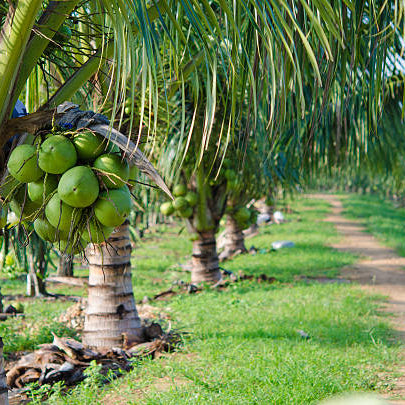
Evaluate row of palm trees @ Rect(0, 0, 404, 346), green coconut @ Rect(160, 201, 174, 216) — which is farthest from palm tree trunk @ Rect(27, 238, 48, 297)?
row of palm trees @ Rect(0, 0, 404, 346)

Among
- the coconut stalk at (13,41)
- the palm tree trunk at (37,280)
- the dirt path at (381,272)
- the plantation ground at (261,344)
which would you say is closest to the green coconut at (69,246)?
the coconut stalk at (13,41)

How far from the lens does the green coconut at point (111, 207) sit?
131 centimetres

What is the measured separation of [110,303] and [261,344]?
1334 millimetres

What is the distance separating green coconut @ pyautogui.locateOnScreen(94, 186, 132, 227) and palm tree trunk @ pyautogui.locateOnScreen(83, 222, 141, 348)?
2.69 meters

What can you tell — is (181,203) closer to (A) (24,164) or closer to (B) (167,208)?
(B) (167,208)

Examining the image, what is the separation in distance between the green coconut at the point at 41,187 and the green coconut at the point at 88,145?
0.35ft

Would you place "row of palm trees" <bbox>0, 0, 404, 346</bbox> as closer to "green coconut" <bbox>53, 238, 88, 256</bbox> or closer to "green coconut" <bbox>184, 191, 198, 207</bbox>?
"green coconut" <bbox>53, 238, 88, 256</bbox>

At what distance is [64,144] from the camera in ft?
4.25

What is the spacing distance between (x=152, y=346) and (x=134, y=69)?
308cm

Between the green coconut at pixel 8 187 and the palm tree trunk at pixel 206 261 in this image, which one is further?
the palm tree trunk at pixel 206 261

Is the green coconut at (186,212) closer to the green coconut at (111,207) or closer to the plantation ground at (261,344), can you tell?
the plantation ground at (261,344)

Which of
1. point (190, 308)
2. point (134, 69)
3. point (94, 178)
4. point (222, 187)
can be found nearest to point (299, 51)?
point (134, 69)

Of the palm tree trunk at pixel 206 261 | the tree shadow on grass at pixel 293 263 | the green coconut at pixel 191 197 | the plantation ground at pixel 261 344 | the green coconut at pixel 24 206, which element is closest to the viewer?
the green coconut at pixel 24 206

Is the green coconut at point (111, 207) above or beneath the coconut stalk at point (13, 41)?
beneath
